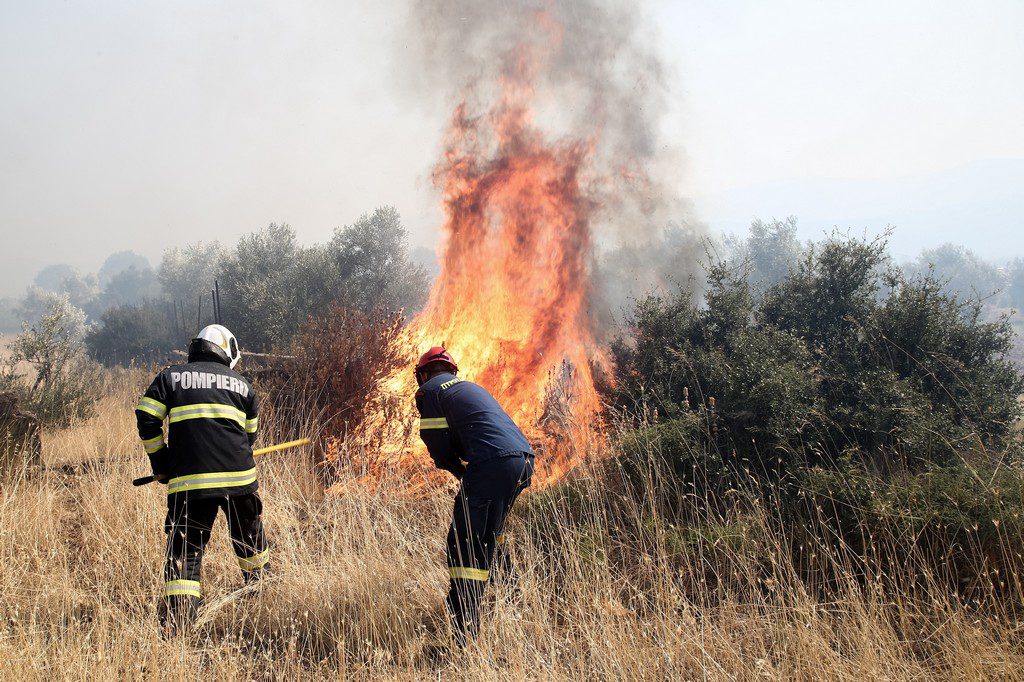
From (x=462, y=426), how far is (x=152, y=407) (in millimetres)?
2182

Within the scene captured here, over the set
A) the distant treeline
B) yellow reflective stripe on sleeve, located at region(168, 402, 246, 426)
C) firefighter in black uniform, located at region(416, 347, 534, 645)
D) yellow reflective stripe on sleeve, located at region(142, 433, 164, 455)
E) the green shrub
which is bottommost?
firefighter in black uniform, located at region(416, 347, 534, 645)

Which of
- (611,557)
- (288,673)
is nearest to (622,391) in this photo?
(611,557)

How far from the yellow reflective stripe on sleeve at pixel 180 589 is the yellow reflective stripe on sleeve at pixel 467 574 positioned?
5.94 ft

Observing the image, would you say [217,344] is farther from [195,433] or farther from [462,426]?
[462,426]

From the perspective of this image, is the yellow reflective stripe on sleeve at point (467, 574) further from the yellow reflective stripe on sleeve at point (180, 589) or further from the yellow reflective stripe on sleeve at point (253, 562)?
the yellow reflective stripe on sleeve at point (180, 589)

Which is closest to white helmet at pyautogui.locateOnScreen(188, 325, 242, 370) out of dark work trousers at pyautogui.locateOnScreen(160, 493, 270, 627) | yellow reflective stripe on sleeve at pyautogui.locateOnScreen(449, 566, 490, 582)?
dark work trousers at pyautogui.locateOnScreen(160, 493, 270, 627)

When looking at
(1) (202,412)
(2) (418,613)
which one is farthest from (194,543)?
(2) (418,613)

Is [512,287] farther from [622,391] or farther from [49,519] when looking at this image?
[49,519]

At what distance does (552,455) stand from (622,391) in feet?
5.78

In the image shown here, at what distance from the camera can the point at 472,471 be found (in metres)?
3.85

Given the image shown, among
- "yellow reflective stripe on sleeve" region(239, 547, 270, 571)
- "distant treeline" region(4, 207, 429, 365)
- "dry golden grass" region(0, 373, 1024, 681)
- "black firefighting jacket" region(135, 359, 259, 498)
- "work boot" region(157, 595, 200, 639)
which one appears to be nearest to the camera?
"dry golden grass" region(0, 373, 1024, 681)

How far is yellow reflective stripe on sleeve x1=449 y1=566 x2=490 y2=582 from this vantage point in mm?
3609

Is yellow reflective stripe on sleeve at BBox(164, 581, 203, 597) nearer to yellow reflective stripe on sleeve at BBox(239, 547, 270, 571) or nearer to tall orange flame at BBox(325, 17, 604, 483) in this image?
yellow reflective stripe on sleeve at BBox(239, 547, 270, 571)

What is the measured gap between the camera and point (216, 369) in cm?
444
